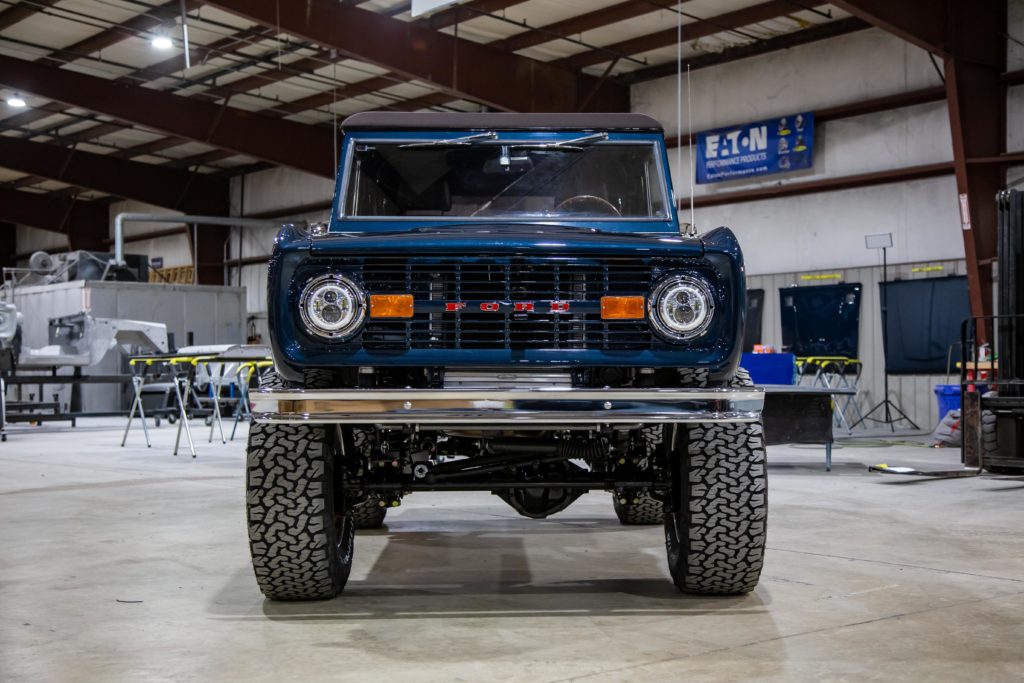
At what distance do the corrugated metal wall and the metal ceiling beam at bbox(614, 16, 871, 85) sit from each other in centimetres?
366

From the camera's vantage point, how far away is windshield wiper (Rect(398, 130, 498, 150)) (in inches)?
193

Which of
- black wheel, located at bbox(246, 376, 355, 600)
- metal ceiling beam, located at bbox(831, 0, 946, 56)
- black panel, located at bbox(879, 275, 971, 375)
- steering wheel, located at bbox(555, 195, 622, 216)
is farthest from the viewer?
black panel, located at bbox(879, 275, 971, 375)

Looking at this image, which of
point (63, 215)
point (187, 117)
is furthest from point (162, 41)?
point (63, 215)

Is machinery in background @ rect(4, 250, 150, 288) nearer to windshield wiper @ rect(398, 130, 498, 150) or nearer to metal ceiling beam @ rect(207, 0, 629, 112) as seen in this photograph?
metal ceiling beam @ rect(207, 0, 629, 112)

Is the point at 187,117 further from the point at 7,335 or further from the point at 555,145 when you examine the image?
the point at 555,145

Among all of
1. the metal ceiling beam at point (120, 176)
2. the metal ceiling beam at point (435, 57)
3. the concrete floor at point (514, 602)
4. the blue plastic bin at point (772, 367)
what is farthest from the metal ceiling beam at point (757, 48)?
the metal ceiling beam at point (120, 176)

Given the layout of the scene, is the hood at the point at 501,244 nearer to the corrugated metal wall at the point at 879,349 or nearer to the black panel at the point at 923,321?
the black panel at the point at 923,321

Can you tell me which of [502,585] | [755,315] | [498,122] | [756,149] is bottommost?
[502,585]

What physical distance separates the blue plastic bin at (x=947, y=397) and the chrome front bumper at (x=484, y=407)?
418 inches

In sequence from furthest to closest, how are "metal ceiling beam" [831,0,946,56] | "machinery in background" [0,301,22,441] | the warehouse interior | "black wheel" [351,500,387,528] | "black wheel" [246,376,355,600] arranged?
1. "machinery in background" [0,301,22,441]
2. "metal ceiling beam" [831,0,946,56]
3. "black wheel" [351,500,387,528]
4. "black wheel" [246,376,355,600]
5. the warehouse interior

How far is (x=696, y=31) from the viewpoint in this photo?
17594 mm

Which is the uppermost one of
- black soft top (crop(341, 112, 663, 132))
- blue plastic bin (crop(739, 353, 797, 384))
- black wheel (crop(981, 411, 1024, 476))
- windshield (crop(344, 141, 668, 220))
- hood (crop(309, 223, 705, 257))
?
black soft top (crop(341, 112, 663, 132))

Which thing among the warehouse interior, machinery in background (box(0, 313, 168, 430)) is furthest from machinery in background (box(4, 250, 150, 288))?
machinery in background (box(0, 313, 168, 430))

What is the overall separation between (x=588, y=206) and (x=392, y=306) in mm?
1417
